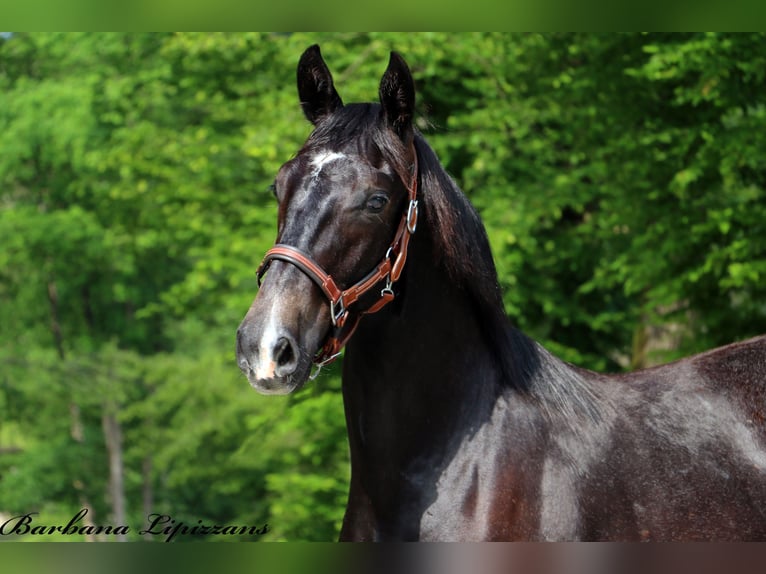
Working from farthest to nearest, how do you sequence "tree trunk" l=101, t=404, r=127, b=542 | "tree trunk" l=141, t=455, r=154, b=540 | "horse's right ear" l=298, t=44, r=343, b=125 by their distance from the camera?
"tree trunk" l=141, t=455, r=154, b=540, "tree trunk" l=101, t=404, r=127, b=542, "horse's right ear" l=298, t=44, r=343, b=125

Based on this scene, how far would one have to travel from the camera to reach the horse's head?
2.52 meters

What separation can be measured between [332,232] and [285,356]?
0.41 meters

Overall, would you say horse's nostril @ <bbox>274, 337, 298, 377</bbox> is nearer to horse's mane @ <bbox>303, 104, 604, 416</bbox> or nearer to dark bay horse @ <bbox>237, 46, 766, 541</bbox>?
dark bay horse @ <bbox>237, 46, 766, 541</bbox>

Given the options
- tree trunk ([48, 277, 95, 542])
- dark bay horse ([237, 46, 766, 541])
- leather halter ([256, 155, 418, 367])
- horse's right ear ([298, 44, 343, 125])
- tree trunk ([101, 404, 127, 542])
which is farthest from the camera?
tree trunk ([48, 277, 95, 542])

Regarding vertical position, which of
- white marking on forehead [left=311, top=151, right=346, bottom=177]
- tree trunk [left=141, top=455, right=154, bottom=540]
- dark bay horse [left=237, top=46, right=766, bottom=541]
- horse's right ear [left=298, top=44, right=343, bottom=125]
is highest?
tree trunk [left=141, top=455, right=154, bottom=540]

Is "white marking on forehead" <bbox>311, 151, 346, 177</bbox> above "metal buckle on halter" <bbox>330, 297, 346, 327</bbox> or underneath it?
above

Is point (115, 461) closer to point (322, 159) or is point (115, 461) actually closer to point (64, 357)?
point (64, 357)

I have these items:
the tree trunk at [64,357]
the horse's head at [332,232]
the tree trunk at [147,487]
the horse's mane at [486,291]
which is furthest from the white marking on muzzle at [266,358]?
the tree trunk at [64,357]

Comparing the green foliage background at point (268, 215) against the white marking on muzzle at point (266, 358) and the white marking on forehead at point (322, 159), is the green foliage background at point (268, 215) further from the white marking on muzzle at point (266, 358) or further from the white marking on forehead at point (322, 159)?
the white marking on muzzle at point (266, 358)

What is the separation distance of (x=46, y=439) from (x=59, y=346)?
6.96ft

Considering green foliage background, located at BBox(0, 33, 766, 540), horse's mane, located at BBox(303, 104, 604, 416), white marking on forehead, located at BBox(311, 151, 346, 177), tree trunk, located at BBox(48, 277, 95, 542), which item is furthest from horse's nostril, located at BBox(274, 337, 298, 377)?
tree trunk, located at BBox(48, 277, 95, 542)

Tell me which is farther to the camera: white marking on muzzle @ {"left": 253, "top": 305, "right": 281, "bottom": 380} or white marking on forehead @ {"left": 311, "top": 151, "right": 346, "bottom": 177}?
white marking on forehead @ {"left": 311, "top": 151, "right": 346, "bottom": 177}

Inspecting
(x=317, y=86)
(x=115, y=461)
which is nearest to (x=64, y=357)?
(x=115, y=461)

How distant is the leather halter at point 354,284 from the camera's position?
2.63 metres
